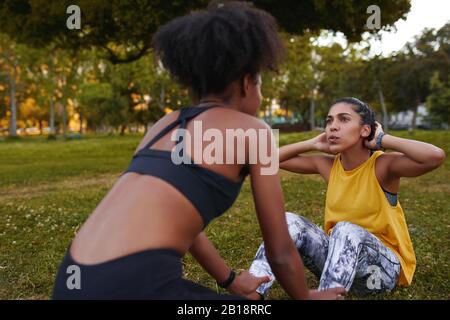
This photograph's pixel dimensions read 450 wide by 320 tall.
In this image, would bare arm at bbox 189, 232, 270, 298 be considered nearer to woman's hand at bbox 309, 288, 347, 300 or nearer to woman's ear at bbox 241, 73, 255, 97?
woman's hand at bbox 309, 288, 347, 300

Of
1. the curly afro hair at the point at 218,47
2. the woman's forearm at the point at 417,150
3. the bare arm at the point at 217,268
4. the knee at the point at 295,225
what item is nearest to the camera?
the curly afro hair at the point at 218,47

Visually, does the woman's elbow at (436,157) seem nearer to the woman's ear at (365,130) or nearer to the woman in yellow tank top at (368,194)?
the woman in yellow tank top at (368,194)

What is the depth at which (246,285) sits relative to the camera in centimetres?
324

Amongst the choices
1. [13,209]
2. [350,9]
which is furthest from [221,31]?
[350,9]

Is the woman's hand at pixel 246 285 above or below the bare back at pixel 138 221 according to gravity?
below

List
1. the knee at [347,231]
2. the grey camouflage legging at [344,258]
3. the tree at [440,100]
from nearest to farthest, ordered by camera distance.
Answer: the grey camouflage legging at [344,258] → the knee at [347,231] → the tree at [440,100]

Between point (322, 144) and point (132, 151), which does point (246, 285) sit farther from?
point (132, 151)

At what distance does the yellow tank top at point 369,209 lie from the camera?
12.5 feet

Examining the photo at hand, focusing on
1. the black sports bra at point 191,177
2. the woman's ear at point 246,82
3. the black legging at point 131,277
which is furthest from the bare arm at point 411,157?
the black legging at point 131,277

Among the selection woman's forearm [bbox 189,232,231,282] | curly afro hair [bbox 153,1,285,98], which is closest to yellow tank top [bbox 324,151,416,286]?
woman's forearm [bbox 189,232,231,282]

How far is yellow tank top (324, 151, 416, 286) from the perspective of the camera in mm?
3795

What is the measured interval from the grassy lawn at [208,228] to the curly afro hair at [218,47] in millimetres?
2245

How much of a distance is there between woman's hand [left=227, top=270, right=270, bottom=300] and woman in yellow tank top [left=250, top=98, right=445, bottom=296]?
260 mm
